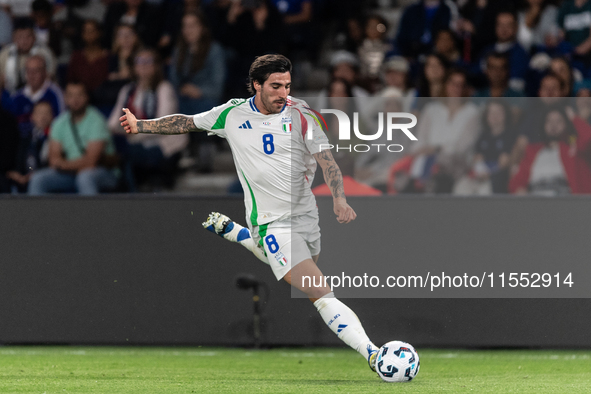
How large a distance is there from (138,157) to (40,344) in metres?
2.37

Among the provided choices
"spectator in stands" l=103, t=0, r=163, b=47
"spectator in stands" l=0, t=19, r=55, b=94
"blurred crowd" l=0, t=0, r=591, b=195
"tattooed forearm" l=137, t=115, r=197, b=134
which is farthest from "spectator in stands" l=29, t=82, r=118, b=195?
"tattooed forearm" l=137, t=115, r=197, b=134

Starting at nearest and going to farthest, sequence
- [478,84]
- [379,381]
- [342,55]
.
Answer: [379,381]
[478,84]
[342,55]

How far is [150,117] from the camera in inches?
368

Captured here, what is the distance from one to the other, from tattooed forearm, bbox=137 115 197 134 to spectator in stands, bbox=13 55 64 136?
4304 mm

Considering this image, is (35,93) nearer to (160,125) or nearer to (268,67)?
(160,125)

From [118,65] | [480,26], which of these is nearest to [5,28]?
[118,65]

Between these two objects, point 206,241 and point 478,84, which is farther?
point 478,84

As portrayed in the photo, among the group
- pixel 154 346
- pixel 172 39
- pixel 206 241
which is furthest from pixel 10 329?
pixel 172 39

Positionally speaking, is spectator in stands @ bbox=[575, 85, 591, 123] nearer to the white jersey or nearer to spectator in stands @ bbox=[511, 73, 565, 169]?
spectator in stands @ bbox=[511, 73, 565, 169]

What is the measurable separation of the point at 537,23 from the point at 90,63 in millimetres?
5259

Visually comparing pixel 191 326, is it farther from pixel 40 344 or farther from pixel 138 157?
pixel 138 157

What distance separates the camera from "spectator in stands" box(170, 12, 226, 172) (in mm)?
9695

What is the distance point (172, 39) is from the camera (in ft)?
34.2

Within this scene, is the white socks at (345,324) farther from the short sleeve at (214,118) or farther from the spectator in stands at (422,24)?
the spectator in stands at (422,24)
